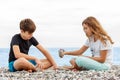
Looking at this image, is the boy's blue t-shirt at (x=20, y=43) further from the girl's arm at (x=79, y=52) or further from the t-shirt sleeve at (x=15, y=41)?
the girl's arm at (x=79, y=52)

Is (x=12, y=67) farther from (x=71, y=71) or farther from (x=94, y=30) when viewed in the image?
(x=94, y=30)

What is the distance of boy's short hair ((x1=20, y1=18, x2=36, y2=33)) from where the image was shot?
25.5 feet

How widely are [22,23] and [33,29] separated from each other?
0.97 feet

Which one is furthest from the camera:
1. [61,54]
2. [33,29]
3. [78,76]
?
[61,54]

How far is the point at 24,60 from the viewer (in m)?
7.84

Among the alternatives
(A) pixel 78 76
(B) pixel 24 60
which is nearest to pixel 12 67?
(B) pixel 24 60

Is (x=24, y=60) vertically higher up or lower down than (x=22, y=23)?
lower down

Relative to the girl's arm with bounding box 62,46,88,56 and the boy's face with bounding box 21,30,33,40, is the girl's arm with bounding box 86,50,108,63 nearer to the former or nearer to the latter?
the girl's arm with bounding box 62,46,88,56

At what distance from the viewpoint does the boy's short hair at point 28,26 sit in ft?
25.5

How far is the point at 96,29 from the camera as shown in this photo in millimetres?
8070

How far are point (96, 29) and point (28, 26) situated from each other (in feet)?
4.50

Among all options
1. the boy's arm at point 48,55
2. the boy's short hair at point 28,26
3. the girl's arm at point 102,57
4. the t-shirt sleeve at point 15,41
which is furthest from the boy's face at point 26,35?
the girl's arm at point 102,57

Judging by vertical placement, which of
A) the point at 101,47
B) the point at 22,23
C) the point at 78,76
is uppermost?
the point at 22,23

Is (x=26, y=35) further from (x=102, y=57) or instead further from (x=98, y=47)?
(x=102, y=57)
